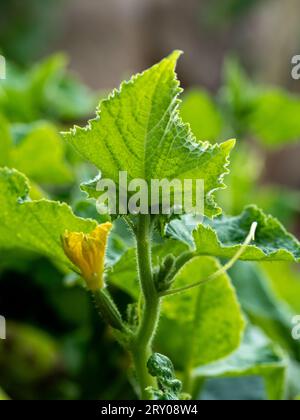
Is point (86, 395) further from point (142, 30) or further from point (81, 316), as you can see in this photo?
point (142, 30)

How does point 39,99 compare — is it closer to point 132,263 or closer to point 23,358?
point 23,358

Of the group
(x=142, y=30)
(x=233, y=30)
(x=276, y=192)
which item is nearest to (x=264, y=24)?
(x=233, y=30)

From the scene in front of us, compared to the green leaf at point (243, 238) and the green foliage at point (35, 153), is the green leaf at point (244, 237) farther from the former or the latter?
the green foliage at point (35, 153)

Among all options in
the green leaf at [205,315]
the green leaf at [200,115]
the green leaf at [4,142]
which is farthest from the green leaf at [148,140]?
the green leaf at [200,115]

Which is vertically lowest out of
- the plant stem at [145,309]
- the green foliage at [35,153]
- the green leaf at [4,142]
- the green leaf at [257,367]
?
the plant stem at [145,309]

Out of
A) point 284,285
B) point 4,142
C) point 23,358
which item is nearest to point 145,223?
point 4,142

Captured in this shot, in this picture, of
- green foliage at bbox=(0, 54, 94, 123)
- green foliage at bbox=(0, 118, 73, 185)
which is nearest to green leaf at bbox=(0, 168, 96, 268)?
green foliage at bbox=(0, 118, 73, 185)
